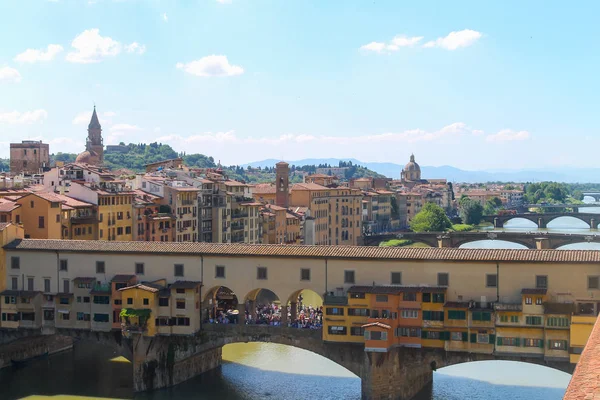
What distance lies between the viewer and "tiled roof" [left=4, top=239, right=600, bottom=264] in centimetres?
3142

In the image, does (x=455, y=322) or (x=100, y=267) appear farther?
(x=100, y=267)

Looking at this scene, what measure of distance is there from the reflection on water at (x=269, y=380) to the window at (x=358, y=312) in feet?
10.5

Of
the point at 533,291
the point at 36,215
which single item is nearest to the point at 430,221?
the point at 36,215

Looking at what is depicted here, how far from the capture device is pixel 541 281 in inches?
1230

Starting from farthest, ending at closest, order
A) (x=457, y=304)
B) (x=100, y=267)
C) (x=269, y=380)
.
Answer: (x=100, y=267) < (x=269, y=380) < (x=457, y=304)

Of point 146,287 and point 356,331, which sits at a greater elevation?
point 146,287

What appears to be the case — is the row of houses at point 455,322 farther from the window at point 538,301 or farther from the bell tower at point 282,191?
the bell tower at point 282,191

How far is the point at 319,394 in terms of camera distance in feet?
110

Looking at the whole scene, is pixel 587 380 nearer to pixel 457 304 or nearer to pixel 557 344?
pixel 557 344

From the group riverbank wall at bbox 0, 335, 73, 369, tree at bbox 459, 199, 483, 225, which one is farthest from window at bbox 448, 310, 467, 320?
tree at bbox 459, 199, 483, 225

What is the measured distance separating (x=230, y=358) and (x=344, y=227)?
170 feet

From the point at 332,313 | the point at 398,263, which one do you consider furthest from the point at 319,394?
the point at 398,263

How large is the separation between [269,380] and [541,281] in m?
12.0

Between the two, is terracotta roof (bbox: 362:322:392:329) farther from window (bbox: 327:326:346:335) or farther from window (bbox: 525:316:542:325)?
window (bbox: 525:316:542:325)
